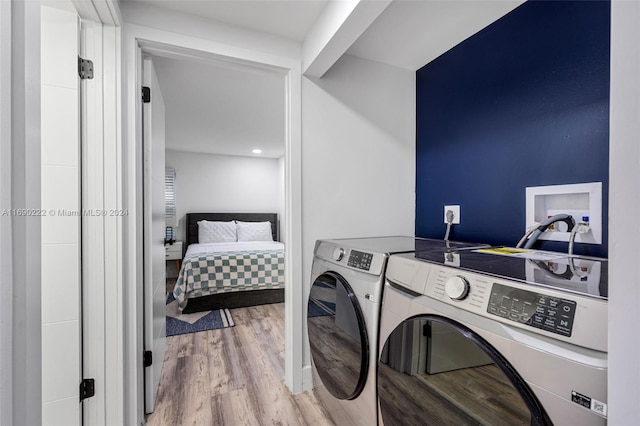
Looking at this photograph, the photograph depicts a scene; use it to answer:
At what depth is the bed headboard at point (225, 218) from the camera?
510 cm

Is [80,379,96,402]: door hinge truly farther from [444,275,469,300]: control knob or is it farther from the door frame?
[444,275,469,300]: control knob

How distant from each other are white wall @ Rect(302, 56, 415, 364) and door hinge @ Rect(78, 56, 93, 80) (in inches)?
42.3

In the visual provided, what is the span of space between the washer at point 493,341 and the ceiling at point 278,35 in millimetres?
1312

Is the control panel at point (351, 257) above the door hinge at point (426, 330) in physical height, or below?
above

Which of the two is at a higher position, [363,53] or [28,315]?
[363,53]

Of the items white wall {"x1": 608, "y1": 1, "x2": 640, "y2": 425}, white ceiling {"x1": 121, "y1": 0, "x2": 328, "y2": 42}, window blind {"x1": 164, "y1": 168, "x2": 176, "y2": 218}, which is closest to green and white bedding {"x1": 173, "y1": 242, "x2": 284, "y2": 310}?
Answer: window blind {"x1": 164, "y1": 168, "x2": 176, "y2": 218}

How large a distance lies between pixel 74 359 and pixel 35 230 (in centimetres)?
99

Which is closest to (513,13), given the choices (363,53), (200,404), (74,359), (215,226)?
(363,53)

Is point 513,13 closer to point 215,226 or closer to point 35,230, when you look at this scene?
point 35,230

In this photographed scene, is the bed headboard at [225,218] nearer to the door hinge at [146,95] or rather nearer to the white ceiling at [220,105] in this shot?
the white ceiling at [220,105]

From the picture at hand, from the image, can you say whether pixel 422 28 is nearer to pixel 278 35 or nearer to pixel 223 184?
pixel 278 35

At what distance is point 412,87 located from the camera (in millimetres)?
2131

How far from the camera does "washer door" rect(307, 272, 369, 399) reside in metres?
1.20

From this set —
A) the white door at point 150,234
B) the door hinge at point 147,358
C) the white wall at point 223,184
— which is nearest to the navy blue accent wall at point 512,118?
the white door at point 150,234
